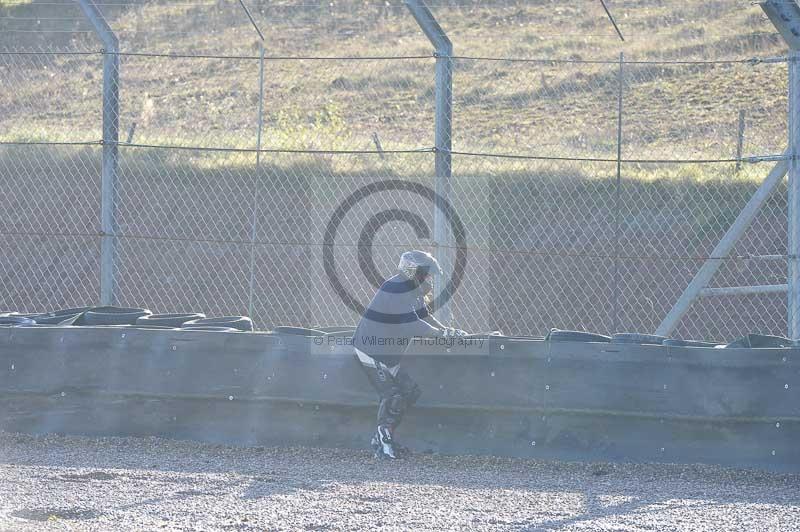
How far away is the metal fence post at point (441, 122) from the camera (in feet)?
25.7

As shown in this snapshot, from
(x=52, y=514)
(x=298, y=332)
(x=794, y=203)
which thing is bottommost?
(x=52, y=514)

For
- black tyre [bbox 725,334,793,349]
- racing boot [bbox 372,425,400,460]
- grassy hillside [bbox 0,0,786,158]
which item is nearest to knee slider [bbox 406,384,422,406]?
racing boot [bbox 372,425,400,460]

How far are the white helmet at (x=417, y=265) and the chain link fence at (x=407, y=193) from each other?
2.85 feet

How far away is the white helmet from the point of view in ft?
24.3

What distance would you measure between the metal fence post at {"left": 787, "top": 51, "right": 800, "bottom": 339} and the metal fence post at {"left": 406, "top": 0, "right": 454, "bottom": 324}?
248 cm

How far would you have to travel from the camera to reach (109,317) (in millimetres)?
8070

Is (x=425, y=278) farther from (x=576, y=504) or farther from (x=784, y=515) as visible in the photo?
(x=784, y=515)

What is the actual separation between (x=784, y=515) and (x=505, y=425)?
197 centimetres

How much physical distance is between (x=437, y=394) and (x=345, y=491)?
1.30 m

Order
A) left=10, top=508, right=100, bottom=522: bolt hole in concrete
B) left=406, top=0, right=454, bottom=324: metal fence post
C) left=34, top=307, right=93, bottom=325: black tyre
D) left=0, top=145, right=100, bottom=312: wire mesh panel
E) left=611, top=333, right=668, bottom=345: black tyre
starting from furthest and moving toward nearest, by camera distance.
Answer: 1. left=0, top=145, right=100, bottom=312: wire mesh panel
2. left=34, top=307, right=93, bottom=325: black tyre
3. left=406, top=0, right=454, bottom=324: metal fence post
4. left=611, top=333, right=668, bottom=345: black tyre
5. left=10, top=508, right=100, bottom=522: bolt hole in concrete

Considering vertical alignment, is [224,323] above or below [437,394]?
above

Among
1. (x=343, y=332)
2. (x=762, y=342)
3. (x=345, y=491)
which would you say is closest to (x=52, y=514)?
(x=345, y=491)

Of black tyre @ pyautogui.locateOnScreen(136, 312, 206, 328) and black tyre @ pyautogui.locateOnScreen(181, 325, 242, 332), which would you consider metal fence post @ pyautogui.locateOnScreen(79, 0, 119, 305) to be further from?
black tyre @ pyautogui.locateOnScreen(181, 325, 242, 332)

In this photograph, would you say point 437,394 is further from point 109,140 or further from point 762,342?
point 109,140
